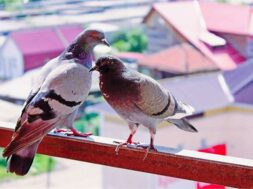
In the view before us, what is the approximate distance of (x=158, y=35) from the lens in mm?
2852

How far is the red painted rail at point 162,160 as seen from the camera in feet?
2.70

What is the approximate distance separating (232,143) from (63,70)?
46.8 inches

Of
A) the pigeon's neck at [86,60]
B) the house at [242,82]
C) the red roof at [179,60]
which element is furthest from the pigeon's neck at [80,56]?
the red roof at [179,60]

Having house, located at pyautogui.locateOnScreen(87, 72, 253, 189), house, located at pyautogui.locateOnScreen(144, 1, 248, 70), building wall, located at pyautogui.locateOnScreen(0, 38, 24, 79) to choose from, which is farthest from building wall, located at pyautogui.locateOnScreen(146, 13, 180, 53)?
building wall, located at pyautogui.locateOnScreen(0, 38, 24, 79)

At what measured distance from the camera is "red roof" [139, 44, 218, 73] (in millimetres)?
2580

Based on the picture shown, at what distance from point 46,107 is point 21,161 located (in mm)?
101

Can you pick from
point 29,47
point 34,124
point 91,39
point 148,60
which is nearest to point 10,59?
point 29,47

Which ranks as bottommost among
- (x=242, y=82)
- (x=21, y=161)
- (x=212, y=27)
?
(x=242, y=82)

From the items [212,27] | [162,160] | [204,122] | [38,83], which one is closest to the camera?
[162,160]

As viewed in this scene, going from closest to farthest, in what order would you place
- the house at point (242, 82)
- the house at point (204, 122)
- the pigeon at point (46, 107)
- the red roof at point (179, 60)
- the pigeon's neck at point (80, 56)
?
1. the pigeon at point (46, 107)
2. the pigeon's neck at point (80, 56)
3. the house at point (204, 122)
4. the house at point (242, 82)
5. the red roof at point (179, 60)

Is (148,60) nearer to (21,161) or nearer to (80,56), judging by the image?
(80,56)

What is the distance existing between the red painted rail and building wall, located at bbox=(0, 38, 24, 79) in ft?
6.03

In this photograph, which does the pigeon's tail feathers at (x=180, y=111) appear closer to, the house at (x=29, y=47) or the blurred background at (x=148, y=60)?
the blurred background at (x=148, y=60)

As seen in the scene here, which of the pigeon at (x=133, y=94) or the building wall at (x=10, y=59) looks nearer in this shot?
the pigeon at (x=133, y=94)
